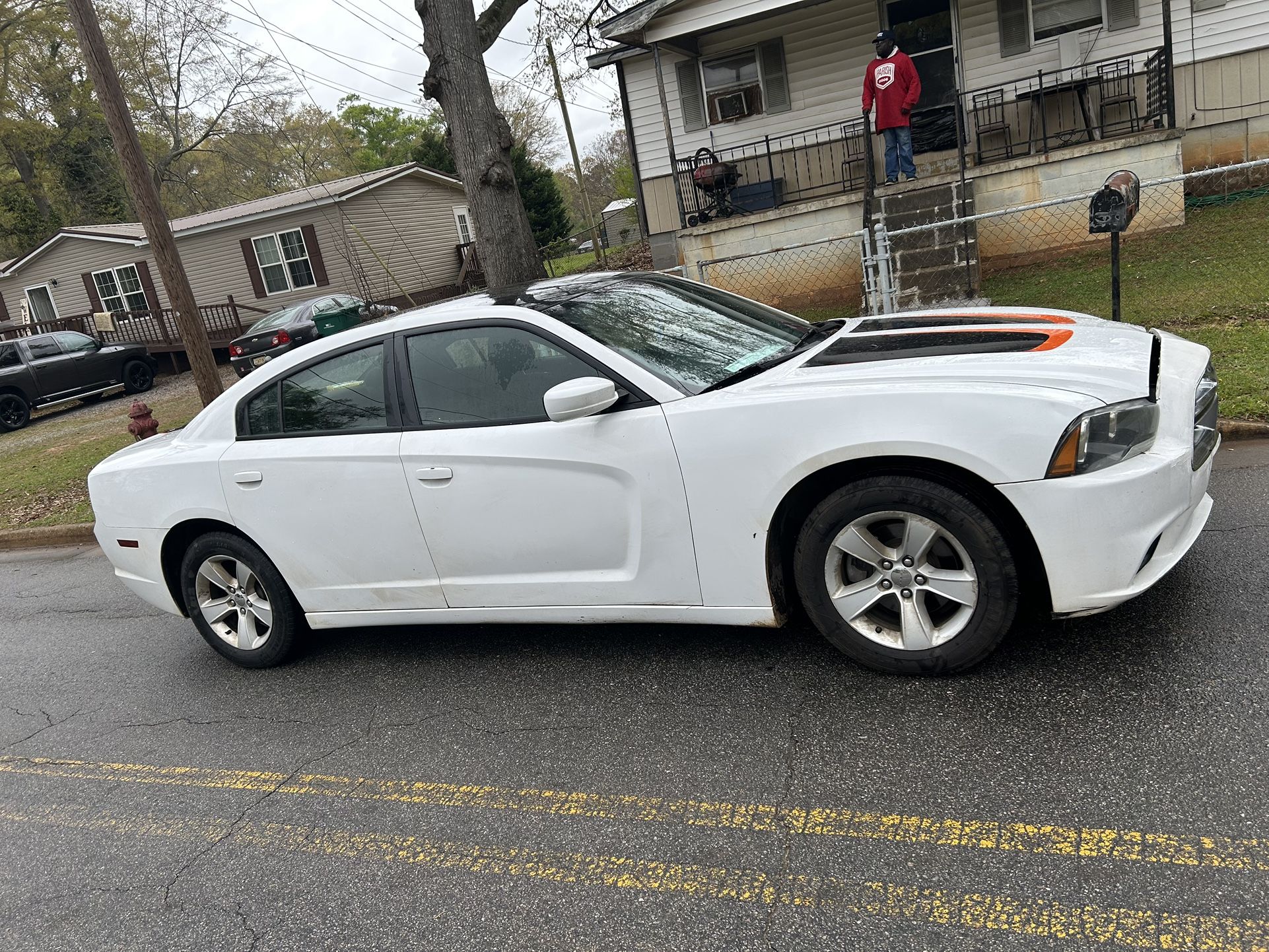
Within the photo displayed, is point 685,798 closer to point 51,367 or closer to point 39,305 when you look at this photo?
point 51,367

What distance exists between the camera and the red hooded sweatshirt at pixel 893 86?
1052 centimetres

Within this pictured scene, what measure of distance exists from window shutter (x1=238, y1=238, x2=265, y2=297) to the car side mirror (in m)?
24.4

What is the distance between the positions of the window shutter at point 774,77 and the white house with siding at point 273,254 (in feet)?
37.3

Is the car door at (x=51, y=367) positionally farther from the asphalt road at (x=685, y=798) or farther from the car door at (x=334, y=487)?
the car door at (x=334, y=487)

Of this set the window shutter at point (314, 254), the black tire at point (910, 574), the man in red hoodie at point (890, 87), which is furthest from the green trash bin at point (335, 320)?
the black tire at point (910, 574)

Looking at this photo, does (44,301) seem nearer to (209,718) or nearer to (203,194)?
(203,194)

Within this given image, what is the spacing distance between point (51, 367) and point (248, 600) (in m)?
16.6

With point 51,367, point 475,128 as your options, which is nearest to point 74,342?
point 51,367

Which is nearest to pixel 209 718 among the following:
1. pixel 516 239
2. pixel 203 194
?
pixel 516 239

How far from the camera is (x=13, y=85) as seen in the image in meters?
37.0

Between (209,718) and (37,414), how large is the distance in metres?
18.6

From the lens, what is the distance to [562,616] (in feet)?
12.1

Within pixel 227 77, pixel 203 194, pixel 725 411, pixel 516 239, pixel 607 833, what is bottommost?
pixel 607 833

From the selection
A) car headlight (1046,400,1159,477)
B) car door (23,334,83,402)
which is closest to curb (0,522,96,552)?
car headlight (1046,400,1159,477)
